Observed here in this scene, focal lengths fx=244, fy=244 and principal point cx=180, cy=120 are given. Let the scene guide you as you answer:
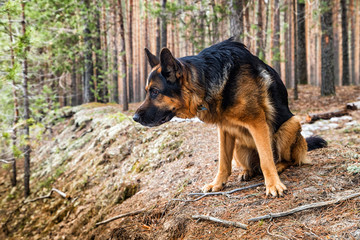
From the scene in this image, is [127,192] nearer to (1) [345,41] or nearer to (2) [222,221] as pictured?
(2) [222,221]

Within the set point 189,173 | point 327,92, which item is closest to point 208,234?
point 189,173

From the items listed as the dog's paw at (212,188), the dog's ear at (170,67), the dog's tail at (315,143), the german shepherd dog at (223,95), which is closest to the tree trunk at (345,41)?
the dog's tail at (315,143)

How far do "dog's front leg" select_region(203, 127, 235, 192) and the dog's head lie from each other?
2.64 feet

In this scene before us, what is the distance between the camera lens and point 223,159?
10.7ft

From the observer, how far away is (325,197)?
8.07 ft

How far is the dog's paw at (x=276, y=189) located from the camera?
2678 mm

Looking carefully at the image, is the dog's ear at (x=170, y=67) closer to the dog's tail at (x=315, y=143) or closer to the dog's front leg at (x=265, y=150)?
the dog's front leg at (x=265, y=150)

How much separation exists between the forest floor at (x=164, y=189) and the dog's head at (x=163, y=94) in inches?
48.2

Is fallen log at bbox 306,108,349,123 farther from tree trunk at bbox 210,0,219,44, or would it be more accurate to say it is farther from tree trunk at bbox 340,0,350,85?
tree trunk at bbox 340,0,350,85

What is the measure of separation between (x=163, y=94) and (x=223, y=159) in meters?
1.24

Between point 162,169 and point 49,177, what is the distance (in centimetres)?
486

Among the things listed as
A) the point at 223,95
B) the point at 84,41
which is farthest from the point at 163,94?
the point at 84,41

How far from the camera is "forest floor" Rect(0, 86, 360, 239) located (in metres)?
2.34

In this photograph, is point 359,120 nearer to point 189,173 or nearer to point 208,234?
point 189,173
